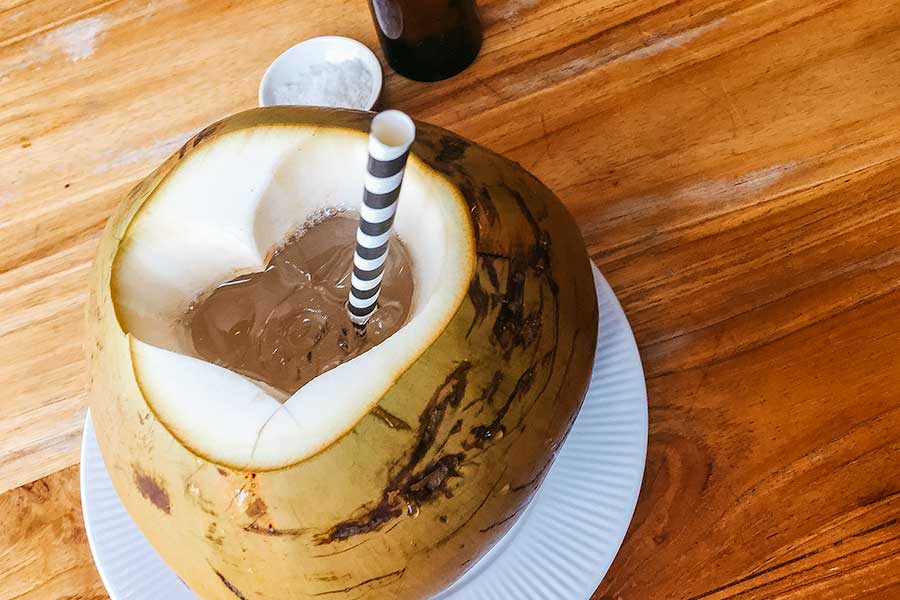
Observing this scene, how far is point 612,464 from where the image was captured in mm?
636

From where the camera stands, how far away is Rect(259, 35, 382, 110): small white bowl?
0.86 metres

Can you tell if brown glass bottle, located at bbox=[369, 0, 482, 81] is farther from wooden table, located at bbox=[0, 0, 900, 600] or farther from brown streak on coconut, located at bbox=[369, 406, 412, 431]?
brown streak on coconut, located at bbox=[369, 406, 412, 431]

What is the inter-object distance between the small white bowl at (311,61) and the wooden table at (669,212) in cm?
5

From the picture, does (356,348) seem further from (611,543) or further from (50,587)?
(50,587)

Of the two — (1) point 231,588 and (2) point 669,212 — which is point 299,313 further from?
(2) point 669,212

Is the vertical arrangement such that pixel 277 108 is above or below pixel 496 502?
above

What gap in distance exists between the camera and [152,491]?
0.48 m

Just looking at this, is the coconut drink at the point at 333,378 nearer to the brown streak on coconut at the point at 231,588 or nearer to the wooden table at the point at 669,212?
the brown streak on coconut at the point at 231,588

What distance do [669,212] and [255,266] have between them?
0.43 meters

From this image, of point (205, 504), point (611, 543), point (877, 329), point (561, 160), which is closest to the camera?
point (205, 504)

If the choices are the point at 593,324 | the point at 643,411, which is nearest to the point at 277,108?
the point at 593,324

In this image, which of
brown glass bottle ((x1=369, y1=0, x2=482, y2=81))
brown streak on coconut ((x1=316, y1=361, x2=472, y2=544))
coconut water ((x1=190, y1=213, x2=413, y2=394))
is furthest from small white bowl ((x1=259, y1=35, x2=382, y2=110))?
brown streak on coconut ((x1=316, y1=361, x2=472, y2=544))

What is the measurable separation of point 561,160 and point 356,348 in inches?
14.4

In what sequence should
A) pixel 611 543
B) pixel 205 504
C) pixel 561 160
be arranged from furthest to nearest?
1. pixel 561 160
2. pixel 611 543
3. pixel 205 504
